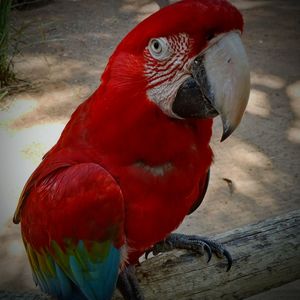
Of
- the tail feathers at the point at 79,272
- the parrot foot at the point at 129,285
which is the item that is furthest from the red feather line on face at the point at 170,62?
the parrot foot at the point at 129,285

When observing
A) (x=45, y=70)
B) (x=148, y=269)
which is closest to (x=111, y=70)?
(x=148, y=269)

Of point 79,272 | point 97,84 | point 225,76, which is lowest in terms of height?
point 97,84

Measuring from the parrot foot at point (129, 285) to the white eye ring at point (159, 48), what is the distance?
2.12 ft

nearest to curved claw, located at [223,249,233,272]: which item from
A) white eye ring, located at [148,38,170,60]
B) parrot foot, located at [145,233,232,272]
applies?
parrot foot, located at [145,233,232,272]

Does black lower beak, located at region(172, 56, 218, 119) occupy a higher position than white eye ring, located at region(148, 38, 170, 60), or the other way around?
white eye ring, located at region(148, 38, 170, 60)

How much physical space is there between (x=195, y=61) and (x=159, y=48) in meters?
0.09

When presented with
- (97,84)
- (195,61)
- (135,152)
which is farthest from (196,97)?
(97,84)

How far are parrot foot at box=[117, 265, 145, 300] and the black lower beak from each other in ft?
1.79

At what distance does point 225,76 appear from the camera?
1035 millimetres

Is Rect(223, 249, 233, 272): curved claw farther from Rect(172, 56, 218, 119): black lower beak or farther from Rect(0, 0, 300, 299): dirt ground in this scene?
Rect(0, 0, 300, 299): dirt ground

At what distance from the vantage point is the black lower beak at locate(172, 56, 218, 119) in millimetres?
1051

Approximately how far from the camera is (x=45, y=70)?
3.92 meters

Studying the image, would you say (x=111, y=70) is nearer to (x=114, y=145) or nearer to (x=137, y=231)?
(x=114, y=145)

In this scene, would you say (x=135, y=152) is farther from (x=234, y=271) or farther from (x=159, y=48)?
(x=234, y=271)
